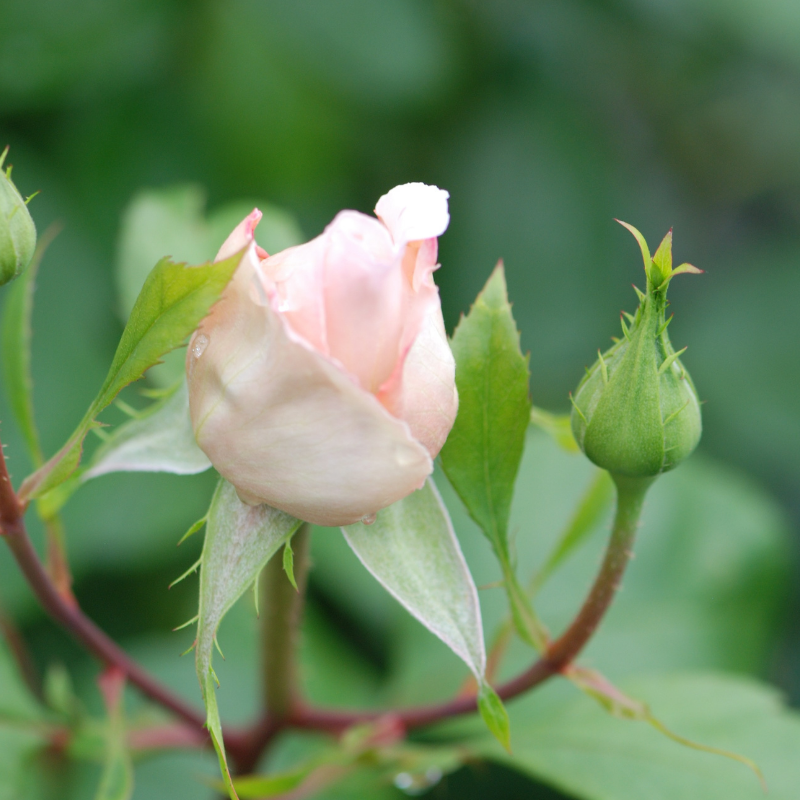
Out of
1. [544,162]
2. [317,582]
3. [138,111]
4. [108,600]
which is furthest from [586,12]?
[108,600]

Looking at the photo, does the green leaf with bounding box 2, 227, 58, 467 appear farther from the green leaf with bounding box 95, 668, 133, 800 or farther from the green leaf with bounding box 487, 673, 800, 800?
the green leaf with bounding box 487, 673, 800, 800

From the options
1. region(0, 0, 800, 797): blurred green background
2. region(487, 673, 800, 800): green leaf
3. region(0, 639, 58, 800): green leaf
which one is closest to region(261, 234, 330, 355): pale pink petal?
region(487, 673, 800, 800): green leaf

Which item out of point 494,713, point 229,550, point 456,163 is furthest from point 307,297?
point 456,163

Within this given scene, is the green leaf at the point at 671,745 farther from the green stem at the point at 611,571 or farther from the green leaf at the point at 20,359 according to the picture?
the green leaf at the point at 20,359

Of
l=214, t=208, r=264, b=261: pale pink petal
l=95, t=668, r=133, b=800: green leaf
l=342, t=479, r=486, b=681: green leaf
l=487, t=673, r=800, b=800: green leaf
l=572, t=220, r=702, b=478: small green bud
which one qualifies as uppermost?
l=214, t=208, r=264, b=261: pale pink petal

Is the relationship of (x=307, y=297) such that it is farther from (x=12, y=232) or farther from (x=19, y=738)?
(x=19, y=738)

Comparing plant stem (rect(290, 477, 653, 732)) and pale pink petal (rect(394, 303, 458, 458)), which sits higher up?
pale pink petal (rect(394, 303, 458, 458))

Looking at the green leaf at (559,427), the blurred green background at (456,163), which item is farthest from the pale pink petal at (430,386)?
the blurred green background at (456,163)
